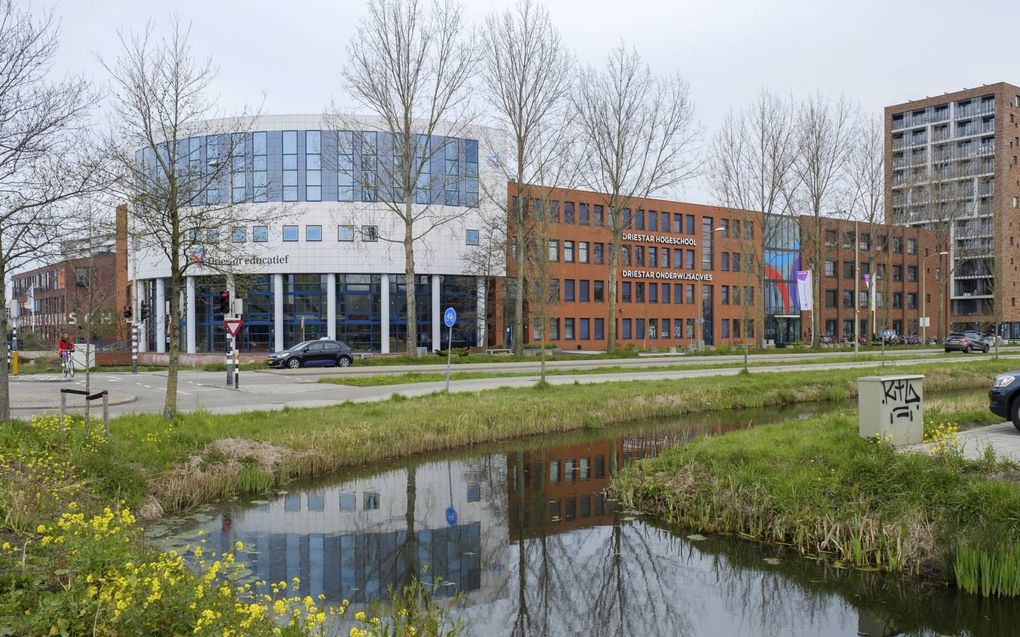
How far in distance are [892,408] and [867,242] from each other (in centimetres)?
7556

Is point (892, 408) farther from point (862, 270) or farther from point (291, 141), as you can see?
point (862, 270)

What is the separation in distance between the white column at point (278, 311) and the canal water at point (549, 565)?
4327 centimetres

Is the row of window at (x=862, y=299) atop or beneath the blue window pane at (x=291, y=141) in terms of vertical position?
beneath

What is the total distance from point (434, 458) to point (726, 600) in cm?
905

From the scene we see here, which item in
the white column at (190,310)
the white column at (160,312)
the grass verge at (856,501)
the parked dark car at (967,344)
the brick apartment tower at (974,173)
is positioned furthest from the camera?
the brick apartment tower at (974,173)

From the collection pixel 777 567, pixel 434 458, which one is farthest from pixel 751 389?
pixel 777 567

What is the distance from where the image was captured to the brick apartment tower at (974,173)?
89.1m

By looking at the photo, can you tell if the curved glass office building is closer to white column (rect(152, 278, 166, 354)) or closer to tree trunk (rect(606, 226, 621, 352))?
white column (rect(152, 278, 166, 354))

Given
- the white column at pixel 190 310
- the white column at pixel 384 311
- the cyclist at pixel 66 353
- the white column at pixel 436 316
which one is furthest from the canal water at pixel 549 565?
the white column at pixel 190 310

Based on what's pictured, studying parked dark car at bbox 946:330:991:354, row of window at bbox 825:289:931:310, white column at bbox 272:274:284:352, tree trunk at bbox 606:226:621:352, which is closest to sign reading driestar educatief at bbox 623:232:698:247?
row of window at bbox 825:289:931:310

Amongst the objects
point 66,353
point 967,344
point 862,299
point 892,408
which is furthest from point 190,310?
point 862,299

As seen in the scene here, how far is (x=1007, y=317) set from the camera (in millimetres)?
91688

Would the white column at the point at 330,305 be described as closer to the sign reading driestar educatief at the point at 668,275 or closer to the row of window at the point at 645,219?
the row of window at the point at 645,219

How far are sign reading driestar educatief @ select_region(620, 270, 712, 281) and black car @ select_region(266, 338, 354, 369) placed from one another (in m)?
32.2
